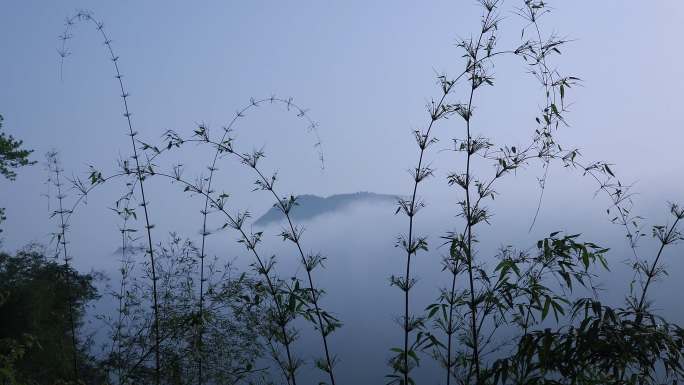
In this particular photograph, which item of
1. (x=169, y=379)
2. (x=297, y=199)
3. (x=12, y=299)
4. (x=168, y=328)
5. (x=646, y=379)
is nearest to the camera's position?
(x=646, y=379)

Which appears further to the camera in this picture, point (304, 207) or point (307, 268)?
point (304, 207)

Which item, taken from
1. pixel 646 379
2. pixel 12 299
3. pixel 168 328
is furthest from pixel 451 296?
pixel 12 299

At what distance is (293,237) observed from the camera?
3.51 metres

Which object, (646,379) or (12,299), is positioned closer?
(646,379)

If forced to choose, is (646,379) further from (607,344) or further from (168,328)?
(168,328)

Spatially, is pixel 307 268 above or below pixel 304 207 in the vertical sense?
below

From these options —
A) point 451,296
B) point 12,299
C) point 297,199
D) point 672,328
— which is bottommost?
point 672,328

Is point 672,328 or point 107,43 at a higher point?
point 107,43

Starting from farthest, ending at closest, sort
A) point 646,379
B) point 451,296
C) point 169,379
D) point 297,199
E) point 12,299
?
1. point 12,299
2. point 169,379
3. point 297,199
4. point 451,296
5. point 646,379

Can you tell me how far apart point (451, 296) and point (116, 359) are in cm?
343

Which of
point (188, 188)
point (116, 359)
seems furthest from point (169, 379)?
point (188, 188)

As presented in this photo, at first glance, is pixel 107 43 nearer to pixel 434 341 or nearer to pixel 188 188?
pixel 188 188

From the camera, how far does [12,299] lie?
11062 mm

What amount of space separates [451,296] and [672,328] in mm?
1089
